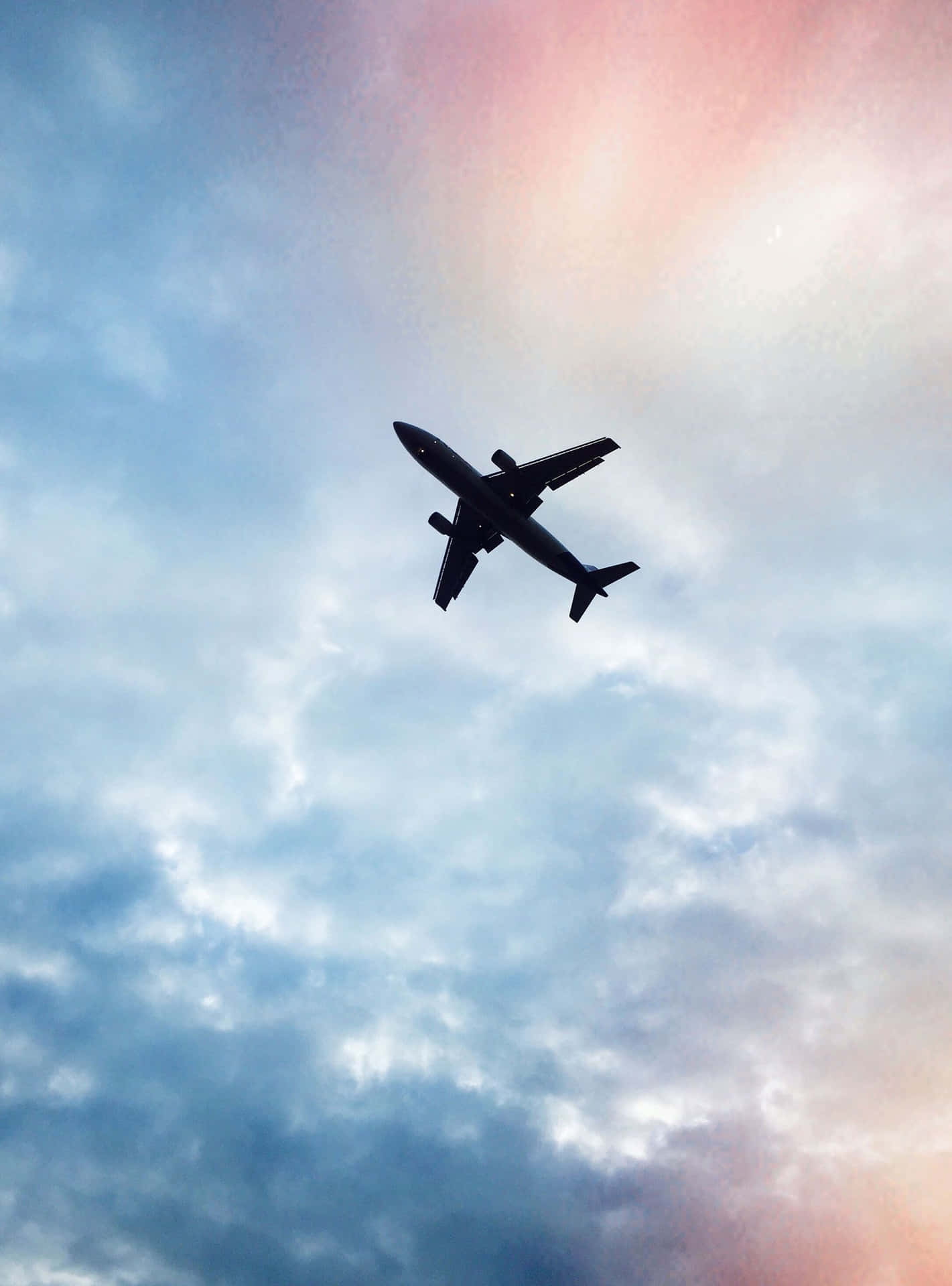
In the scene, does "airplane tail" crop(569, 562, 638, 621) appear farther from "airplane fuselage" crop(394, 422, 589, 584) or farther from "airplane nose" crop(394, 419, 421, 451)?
"airplane nose" crop(394, 419, 421, 451)

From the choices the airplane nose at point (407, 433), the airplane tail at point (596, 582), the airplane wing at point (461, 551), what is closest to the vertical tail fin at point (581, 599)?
the airplane tail at point (596, 582)

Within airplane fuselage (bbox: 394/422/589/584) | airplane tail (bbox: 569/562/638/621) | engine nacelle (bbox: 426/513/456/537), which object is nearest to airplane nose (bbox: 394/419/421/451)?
airplane fuselage (bbox: 394/422/589/584)

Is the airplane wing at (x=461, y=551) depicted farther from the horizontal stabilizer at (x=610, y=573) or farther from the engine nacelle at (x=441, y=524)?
the horizontal stabilizer at (x=610, y=573)

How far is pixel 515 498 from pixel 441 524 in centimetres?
1122

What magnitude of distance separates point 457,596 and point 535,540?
50.8ft

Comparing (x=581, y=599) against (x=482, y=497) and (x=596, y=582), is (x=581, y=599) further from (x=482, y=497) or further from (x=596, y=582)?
(x=482, y=497)

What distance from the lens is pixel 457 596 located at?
98.3m

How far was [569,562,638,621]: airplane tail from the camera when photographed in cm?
9294

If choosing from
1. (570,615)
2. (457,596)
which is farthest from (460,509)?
(570,615)

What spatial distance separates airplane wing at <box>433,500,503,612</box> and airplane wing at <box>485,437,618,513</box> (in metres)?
9.22

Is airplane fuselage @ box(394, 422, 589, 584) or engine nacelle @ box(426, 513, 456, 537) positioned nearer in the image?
airplane fuselage @ box(394, 422, 589, 584)

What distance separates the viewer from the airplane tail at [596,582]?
92938 millimetres

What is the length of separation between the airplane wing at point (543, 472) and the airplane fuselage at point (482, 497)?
41.1 inches

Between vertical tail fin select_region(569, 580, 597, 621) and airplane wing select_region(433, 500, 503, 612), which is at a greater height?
airplane wing select_region(433, 500, 503, 612)
